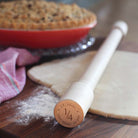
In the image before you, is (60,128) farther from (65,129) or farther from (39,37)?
(39,37)

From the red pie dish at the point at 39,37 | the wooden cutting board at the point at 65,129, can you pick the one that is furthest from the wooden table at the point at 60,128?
the red pie dish at the point at 39,37

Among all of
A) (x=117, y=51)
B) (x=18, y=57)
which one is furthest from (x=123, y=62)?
(x=18, y=57)

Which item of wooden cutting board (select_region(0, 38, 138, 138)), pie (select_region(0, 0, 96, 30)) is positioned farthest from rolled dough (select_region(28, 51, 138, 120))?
pie (select_region(0, 0, 96, 30))

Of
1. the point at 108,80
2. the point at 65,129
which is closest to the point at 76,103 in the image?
the point at 65,129

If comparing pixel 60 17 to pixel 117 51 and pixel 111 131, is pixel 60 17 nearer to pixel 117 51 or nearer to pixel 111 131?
pixel 117 51

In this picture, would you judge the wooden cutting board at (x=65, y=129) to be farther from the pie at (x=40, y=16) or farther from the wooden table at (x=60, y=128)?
the pie at (x=40, y=16)

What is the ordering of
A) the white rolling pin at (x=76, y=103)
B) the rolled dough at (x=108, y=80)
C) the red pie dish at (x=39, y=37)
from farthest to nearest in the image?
1. the red pie dish at (x=39, y=37)
2. the rolled dough at (x=108, y=80)
3. the white rolling pin at (x=76, y=103)
